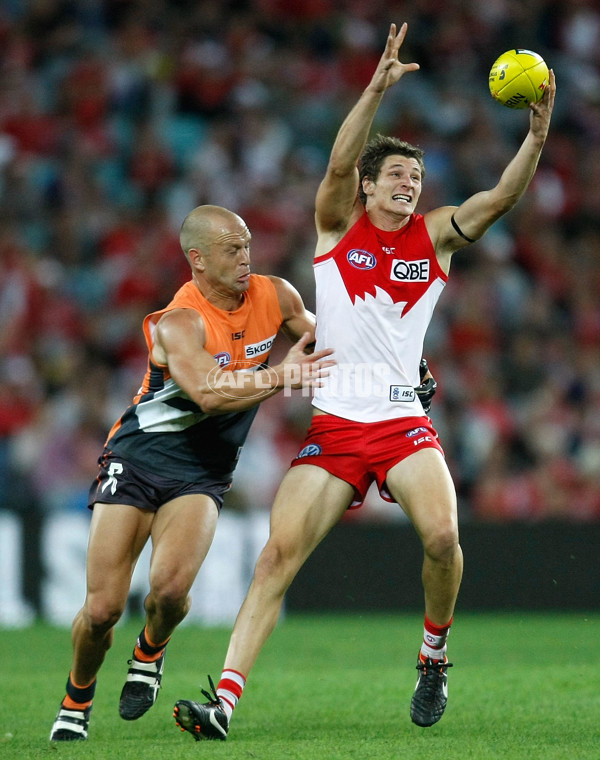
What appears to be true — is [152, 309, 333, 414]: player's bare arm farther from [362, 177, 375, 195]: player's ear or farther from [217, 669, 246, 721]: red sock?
[217, 669, 246, 721]: red sock

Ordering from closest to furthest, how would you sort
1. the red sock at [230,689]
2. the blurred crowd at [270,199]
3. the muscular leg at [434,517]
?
1. the red sock at [230,689]
2. the muscular leg at [434,517]
3. the blurred crowd at [270,199]

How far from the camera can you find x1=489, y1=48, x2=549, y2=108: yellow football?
591cm

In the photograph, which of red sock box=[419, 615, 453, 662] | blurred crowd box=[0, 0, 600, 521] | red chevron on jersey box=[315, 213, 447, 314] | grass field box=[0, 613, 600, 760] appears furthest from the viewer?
blurred crowd box=[0, 0, 600, 521]

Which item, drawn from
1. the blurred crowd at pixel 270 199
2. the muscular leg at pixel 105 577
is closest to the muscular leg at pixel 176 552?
the muscular leg at pixel 105 577

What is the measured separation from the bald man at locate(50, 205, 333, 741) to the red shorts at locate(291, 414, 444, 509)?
0.39 meters

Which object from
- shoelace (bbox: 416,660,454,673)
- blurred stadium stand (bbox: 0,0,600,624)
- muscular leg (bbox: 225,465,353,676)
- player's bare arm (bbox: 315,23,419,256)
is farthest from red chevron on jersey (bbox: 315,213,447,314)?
blurred stadium stand (bbox: 0,0,600,624)

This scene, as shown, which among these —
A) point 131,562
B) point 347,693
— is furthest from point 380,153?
point 347,693

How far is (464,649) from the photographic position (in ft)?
30.9

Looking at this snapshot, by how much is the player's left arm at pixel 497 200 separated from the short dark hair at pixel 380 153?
327 mm

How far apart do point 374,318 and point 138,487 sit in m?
1.47

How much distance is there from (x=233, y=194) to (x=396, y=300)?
25.7ft

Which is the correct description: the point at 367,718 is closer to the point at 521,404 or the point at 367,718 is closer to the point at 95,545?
the point at 95,545

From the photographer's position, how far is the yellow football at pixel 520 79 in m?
5.91

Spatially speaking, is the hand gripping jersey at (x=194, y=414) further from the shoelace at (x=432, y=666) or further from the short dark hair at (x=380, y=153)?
the shoelace at (x=432, y=666)
